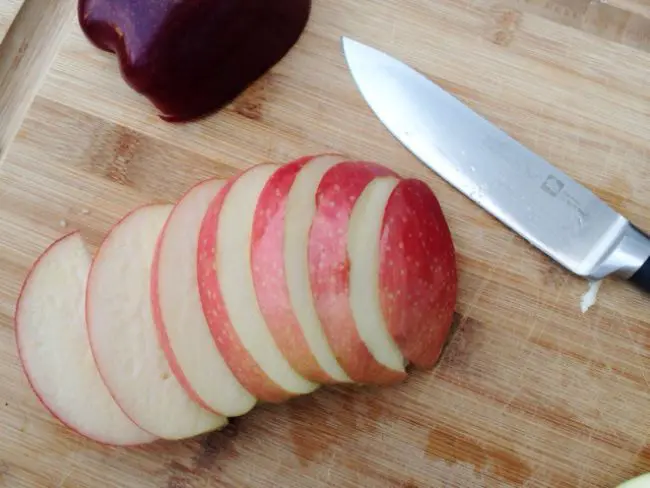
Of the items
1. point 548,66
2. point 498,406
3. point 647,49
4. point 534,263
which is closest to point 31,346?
point 498,406

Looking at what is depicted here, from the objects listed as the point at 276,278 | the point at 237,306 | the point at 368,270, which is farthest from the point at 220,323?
the point at 368,270

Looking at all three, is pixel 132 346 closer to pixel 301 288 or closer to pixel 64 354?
pixel 64 354

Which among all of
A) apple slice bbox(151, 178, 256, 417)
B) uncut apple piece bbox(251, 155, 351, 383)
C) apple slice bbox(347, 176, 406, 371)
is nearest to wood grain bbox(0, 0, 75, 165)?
apple slice bbox(151, 178, 256, 417)

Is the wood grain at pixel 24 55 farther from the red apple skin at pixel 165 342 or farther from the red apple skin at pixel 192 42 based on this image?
the red apple skin at pixel 165 342

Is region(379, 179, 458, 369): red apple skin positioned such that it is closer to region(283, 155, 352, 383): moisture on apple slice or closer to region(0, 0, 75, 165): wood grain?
region(283, 155, 352, 383): moisture on apple slice

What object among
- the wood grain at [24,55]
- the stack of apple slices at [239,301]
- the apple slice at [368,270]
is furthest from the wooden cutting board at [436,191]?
the apple slice at [368,270]

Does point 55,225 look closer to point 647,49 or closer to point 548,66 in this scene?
point 548,66
